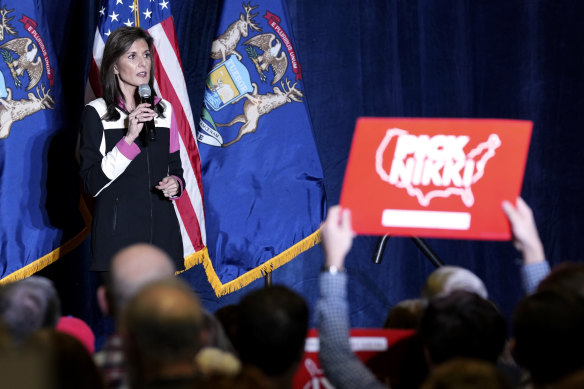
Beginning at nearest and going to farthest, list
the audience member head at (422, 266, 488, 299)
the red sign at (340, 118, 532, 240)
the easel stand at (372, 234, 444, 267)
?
the red sign at (340, 118, 532, 240) < the audience member head at (422, 266, 488, 299) < the easel stand at (372, 234, 444, 267)

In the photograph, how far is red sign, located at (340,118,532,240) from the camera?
2137 millimetres

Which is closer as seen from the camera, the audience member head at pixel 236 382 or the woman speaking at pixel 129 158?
the audience member head at pixel 236 382

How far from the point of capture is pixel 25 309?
1986 millimetres

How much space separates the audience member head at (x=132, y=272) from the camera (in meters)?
2.02

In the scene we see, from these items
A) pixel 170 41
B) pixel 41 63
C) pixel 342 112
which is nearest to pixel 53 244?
pixel 41 63

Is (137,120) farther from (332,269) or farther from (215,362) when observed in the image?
(215,362)

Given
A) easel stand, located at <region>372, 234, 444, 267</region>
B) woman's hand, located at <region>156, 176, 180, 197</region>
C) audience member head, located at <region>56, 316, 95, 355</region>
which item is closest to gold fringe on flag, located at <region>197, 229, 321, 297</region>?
easel stand, located at <region>372, 234, 444, 267</region>

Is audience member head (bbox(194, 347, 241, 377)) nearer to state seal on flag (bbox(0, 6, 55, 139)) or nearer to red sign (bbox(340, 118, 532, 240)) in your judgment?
red sign (bbox(340, 118, 532, 240))

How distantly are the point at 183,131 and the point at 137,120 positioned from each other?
954mm

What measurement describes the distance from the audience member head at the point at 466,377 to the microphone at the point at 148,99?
236cm

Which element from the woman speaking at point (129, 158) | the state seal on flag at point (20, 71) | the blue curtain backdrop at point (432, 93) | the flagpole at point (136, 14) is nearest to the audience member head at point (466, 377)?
the woman speaking at point (129, 158)

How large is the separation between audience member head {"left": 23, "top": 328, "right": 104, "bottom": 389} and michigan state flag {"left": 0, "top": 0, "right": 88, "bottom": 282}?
2.73 meters

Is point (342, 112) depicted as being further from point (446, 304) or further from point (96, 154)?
point (446, 304)

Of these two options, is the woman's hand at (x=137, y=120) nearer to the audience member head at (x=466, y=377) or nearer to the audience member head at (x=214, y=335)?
the audience member head at (x=214, y=335)
